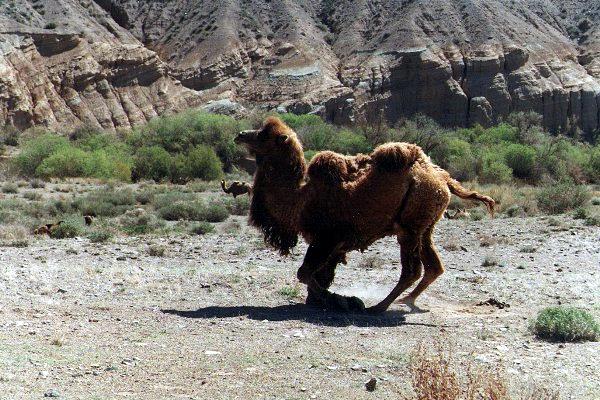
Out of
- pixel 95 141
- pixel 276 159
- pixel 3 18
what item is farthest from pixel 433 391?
pixel 3 18

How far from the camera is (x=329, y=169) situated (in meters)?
10.3

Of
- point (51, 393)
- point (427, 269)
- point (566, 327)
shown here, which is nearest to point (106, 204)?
point (427, 269)

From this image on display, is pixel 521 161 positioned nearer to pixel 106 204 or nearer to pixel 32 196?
pixel 32 196

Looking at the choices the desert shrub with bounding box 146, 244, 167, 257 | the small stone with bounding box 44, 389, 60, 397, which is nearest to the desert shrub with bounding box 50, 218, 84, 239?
the desert shrub with bounding box 146, 244, 167, 257

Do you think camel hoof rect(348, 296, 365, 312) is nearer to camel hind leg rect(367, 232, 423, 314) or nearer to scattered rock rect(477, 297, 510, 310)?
camel hind leg rect(367, 232, 423, 314)

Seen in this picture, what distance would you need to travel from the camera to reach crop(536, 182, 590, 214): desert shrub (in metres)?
27.7

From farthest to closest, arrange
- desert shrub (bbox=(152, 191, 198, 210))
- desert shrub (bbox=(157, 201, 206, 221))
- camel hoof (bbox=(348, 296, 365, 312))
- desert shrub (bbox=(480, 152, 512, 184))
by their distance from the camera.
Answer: desert shrub (bbox=(480, 152, 512, 184))
desert shrub (bbox=(152, 191, 198, 210))
desert shrub (bbox=(157, 201, 206, 221))
camel hoof (bbox=(348, 296, 365, 312))

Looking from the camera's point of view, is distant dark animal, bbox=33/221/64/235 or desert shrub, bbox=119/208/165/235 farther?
desert shrub, bbox=119/208/165/235

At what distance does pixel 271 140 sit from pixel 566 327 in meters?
4.33

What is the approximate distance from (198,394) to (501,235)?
15515 mm

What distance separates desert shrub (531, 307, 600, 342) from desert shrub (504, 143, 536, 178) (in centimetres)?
4062

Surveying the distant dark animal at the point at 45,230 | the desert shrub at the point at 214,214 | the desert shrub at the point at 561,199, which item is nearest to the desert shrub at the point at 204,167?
the desert shrub at the point at 214,214

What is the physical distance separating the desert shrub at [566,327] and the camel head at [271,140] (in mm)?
3766

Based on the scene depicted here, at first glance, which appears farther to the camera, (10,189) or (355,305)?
(10,189)
